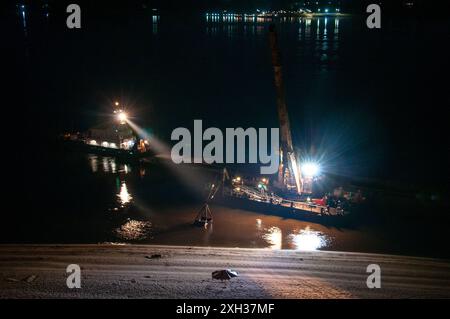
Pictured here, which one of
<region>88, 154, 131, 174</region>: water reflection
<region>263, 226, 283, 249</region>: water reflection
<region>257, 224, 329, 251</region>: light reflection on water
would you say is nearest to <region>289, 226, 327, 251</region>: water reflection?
<region>257, 224, 329, 251</region>: light reflection on water

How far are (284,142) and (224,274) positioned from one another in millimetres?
11193

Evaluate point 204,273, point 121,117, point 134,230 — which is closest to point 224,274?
point 204,273

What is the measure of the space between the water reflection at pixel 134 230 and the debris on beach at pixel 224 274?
669 centimetres

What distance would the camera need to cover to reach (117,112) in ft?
120

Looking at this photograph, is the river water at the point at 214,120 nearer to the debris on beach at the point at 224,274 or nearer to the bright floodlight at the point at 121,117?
the bright floodlight at the point at 121,117

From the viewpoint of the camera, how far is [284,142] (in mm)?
24109

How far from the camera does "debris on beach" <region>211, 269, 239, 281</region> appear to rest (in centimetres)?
1421

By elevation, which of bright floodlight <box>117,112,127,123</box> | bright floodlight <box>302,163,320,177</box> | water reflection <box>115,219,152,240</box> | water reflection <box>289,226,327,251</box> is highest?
bright floodlight <box>117,112,127,123</box>

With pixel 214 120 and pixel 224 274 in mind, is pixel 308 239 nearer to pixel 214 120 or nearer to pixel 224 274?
pixel 224 274

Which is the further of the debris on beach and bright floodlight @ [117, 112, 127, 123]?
bright floodlight @ [117, 112, 127, 123]

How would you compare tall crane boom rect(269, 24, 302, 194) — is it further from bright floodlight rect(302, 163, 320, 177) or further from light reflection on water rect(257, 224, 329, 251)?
light reflection on water rect(257, 224, 329, 251)

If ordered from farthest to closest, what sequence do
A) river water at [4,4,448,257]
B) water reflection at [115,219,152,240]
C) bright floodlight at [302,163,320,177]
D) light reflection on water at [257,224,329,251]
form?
bright floodlight at [302,163,320,177] < river water at [4,4,448,257] < water reflection at [115,219,152,240] < light reflection on water at [257,224,329,251]

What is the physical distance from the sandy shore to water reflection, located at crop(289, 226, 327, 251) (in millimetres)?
1430
